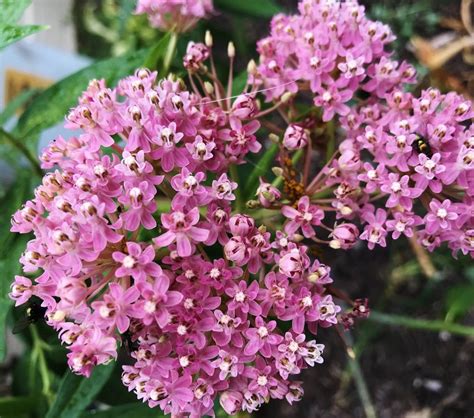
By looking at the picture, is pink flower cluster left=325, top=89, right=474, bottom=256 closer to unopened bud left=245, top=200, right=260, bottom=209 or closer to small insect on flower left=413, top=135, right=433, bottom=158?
small insect on flower left=413, top=135, right=433, bottom=158

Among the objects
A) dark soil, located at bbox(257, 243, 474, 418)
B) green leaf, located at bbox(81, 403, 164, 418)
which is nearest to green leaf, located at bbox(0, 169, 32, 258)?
green leaf, located at bbox(81, 403, 164, 418)

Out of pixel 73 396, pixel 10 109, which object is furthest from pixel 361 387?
pixel 10 109

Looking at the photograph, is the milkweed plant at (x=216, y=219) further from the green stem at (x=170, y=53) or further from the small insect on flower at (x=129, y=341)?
the green stem at (x=170, y=53)

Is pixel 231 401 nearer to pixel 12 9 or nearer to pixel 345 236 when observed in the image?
pixel 345 236

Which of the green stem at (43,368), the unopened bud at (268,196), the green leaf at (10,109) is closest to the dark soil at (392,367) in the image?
the green stem at (43,368)

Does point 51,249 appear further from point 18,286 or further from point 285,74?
point 285,74

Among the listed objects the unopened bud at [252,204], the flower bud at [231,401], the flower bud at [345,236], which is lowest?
the flower bud at [231,401]

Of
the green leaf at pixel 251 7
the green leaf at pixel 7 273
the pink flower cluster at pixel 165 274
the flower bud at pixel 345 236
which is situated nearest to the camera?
the pink flower cluster at pixel 165 274
